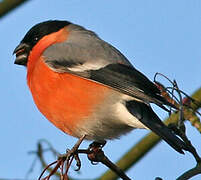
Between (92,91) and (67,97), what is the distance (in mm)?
158

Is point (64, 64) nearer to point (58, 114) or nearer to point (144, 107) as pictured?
point (58, 114)

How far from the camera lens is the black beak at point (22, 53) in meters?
3.48

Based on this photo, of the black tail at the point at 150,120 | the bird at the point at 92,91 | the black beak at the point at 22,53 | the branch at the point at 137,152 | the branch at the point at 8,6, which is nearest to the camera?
the black tail at the point at 150,120

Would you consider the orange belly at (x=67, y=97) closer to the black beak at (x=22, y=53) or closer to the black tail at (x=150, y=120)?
the black tail at (x=150, y=120)

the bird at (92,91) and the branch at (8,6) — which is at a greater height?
the branch at (8,6)

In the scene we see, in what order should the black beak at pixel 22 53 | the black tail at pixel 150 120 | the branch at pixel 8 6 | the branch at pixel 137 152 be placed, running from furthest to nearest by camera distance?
the black beak at pixel 22 53 < the branch at pixel 8 6 < the branch at pixel 137 152 < the black tail at pixel 150 120

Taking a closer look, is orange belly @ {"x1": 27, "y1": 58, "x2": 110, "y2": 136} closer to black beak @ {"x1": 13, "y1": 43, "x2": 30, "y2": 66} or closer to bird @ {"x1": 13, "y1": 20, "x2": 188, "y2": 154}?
bird @ {"x1": 13, "y1": 20, "x2": 188, "y2": 154}

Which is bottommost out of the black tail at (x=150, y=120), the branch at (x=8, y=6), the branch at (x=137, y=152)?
the branch at (x=137, y=152)

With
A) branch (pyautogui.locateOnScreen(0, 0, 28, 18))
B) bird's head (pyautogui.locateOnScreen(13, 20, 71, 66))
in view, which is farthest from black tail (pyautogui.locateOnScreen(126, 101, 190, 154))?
bird's head (pyautogui.locateOnScreen(13, 20, 71, 66))

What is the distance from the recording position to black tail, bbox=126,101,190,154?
2340mm

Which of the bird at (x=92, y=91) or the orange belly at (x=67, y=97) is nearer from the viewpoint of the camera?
the bird at (x=92, y=91)

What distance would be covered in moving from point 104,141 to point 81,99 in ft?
1.39

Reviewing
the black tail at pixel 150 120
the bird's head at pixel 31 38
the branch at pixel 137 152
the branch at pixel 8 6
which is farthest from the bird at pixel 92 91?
the branch at pixel 8 6

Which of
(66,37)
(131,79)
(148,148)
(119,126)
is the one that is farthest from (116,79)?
(66,37)
